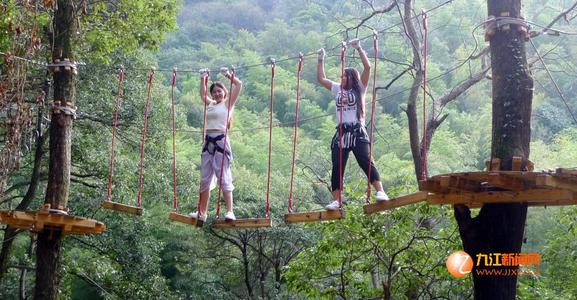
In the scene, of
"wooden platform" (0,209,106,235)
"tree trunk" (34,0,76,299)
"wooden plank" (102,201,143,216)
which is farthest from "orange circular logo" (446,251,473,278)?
"tree trunk" (34,0,76,299)

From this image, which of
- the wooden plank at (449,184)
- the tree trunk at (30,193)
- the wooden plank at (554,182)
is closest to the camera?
the wooden plank at (554,182)

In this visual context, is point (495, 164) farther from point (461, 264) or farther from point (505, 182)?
point (461, 264)

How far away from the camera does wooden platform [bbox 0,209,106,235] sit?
5629 mm

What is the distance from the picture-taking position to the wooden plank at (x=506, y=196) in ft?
14.2

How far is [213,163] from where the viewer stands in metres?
5.97

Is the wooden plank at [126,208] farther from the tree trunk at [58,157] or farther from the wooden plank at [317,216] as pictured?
the wooden plank at [317,216]

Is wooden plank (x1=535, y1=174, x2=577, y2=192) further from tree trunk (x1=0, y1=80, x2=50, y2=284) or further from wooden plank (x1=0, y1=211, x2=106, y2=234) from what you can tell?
tree trunk (x1=0, y1=80, x2=50, y2=284)

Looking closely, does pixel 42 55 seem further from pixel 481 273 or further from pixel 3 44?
pixel 481 273

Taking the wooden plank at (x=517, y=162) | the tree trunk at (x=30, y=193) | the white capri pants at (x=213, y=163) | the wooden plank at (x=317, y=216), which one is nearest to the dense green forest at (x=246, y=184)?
the tree trunk at (x=30, y=193)

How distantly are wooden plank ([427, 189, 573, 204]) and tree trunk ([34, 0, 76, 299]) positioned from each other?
330 centimetres

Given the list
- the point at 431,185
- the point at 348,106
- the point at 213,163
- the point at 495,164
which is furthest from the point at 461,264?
the point at 213,163

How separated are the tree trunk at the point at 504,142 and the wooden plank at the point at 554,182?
0.54 metres

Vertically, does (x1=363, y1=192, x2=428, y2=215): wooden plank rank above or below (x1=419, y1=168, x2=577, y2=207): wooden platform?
below

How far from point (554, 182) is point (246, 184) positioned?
1163 cm
